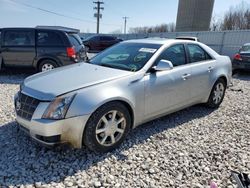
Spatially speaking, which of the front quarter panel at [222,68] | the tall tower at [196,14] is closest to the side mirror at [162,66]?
the front quarter panel at [222,68]

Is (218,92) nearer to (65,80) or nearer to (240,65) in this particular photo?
(65,80)

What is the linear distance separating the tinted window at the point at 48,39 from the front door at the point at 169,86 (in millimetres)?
4483

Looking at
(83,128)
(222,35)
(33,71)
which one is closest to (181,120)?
(83,128)

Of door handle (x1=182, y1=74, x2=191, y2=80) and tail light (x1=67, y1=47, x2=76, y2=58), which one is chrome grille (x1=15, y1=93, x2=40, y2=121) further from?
tail light (x1=67, y1=47, x2=76, y2=58)

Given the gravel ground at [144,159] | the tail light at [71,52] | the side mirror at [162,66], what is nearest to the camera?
the gravel ground at [144,159]

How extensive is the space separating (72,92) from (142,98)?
1.06 meters

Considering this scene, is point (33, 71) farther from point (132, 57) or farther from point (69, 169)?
point (69, 169)

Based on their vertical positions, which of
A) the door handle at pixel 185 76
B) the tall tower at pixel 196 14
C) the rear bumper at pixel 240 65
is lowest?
the rear bumper at pixel 240 65

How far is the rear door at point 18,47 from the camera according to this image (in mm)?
7457

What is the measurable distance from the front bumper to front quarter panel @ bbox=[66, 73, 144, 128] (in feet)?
0.32

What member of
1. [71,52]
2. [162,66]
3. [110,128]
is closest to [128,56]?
[162,66]

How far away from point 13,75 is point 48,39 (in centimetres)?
200

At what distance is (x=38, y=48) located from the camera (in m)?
7.43

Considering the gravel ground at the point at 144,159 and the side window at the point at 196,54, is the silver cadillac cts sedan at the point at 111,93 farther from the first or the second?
the gravel ground at the point at 144,159
